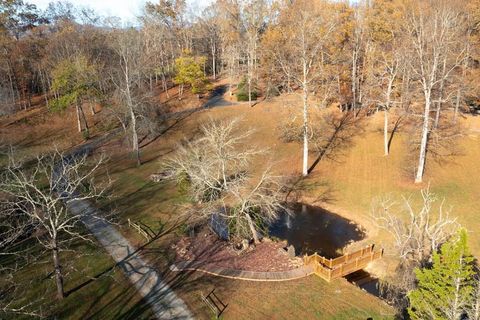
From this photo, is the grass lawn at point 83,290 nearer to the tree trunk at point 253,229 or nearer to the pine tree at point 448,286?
the tree trunk at point 253,229

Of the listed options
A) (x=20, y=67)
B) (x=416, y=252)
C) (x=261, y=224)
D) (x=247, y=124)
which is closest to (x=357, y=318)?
(x=416, y=252)

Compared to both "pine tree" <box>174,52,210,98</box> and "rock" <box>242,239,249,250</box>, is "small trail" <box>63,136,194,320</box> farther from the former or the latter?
"pine tree" <box>174,52,210,98</box>

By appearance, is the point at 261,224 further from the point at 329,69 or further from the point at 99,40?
the point at 99,40

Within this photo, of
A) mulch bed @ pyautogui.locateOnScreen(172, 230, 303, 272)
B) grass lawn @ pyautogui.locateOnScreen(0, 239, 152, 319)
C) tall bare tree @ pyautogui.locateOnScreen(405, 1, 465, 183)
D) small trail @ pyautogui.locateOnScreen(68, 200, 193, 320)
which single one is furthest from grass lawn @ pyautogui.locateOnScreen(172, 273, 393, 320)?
tall bare tree @ pyautogui.locateOnScreen(405, 1, 465, 183)

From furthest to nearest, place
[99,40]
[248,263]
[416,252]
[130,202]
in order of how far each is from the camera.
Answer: [99,40], [130,202], [248,263], [416,252]

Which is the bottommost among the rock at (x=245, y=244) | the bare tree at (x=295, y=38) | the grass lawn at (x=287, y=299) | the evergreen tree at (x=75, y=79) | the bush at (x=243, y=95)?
the grass lawn at (x=287, y=299)

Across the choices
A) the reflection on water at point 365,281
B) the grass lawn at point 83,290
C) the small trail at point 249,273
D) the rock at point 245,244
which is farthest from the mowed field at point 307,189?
the rock at point 245,244
